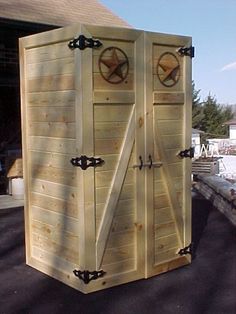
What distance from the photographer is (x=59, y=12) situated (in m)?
10.6

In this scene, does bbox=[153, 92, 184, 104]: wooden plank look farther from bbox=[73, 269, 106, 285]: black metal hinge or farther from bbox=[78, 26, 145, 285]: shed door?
bbox=[73, 269, 106, 285]: black metal hinge

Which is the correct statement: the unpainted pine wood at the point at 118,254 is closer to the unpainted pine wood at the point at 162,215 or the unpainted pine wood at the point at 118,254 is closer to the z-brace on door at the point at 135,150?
the z-brace on door at the point at 135,150

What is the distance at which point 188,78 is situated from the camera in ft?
15.8

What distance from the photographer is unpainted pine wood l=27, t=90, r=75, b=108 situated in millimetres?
4164

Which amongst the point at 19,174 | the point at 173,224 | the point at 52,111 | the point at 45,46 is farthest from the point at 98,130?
the point at 19,174

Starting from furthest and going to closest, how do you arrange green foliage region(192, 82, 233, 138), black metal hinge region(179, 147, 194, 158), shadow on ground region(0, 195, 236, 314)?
green foliage region(192, 82, 233, 138) → black metal hinge region(179, 147, 194, 158) → shadow on ground region(0, 195, 236, 314)

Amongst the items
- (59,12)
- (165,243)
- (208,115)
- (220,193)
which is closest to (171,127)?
(165,243)

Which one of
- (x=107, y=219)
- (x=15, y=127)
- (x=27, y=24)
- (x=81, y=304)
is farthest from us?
(x=15, y=127)

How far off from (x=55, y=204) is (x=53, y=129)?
0.70 meters

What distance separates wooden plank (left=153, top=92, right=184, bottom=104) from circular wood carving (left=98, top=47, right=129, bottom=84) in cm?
40

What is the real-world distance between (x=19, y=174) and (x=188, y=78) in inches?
195

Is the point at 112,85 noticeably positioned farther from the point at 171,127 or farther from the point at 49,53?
the point at 171,127

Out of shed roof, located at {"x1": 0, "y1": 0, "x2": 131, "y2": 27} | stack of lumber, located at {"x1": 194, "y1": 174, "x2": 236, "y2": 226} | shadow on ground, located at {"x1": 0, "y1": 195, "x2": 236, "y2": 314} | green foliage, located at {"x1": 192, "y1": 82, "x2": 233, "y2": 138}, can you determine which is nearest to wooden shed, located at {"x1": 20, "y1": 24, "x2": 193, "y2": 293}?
shadow on ground, located at {"x1": 0, "y1": 195, "x2": 236, "y2": 314}

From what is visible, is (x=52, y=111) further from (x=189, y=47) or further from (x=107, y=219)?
A: (x=189, y=47)
